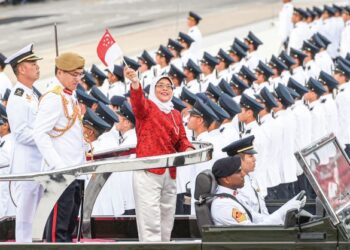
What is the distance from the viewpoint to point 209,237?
30.9ft

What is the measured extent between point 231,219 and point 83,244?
3.51ft

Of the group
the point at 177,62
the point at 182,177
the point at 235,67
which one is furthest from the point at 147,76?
the point at 182,177

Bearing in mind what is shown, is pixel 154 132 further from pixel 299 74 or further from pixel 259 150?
pixel 299 74

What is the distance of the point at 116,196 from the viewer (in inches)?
522

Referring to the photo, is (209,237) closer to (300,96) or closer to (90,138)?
(90,138)

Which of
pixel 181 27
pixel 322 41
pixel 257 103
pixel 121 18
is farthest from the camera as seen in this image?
pixel 121 18

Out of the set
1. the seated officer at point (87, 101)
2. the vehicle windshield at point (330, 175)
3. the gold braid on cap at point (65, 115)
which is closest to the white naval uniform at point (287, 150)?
the seated officer at point (87, 101)

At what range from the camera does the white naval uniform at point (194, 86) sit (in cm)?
1780

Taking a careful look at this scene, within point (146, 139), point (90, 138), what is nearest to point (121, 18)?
point (90, 138)

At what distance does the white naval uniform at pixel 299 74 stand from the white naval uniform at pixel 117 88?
8.53 ft

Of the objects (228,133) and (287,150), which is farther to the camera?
(287,150)

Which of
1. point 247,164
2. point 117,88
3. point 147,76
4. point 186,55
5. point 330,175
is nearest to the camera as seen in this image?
point 330,175

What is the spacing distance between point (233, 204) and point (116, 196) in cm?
345

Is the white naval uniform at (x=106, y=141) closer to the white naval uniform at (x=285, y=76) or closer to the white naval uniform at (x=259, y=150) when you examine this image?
the white naval uniform at (x=259, y=150)
